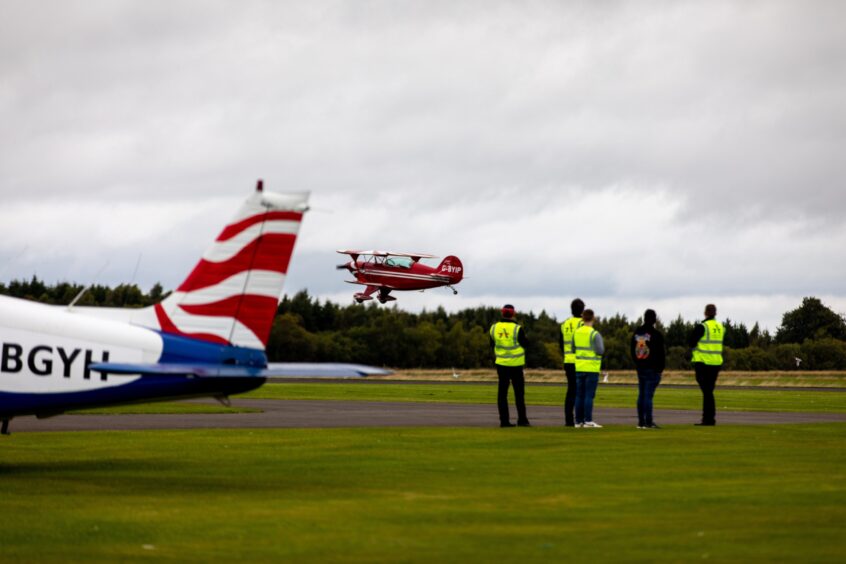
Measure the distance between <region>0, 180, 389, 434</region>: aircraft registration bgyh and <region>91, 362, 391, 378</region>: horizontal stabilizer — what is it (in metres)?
0.13

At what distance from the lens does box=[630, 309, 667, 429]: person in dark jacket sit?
81.5 ft

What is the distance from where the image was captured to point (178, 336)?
52.9ft

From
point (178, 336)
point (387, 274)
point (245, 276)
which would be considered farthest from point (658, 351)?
point (387, 274)

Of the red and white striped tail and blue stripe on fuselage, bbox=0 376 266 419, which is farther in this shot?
the red and white striped tail

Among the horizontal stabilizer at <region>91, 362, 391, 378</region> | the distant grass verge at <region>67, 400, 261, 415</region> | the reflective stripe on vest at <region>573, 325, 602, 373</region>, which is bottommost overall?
the distant grass verge at <region>67, 400, 261, 415</region>

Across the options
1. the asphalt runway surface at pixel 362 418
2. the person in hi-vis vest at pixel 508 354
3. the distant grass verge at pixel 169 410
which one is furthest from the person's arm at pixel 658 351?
the distant grass verge at pixel 169 410

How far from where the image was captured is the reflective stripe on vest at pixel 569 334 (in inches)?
995

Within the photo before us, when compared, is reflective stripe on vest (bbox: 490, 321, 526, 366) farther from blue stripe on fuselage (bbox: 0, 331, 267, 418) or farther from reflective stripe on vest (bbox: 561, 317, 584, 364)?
blue stripe on fuselage (bbox: 0, 331, 267, 418)

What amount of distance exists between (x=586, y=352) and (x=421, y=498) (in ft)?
36.2

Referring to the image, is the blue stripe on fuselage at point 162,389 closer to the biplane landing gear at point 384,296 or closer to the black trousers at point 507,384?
the black trousers at point 507,384

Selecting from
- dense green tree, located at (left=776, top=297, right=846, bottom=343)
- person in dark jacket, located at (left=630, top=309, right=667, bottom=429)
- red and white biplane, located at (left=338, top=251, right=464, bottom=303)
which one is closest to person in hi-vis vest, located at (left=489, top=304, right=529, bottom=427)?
person in dark jacket, located at (left=630, top=309, right=667, bottom=429)

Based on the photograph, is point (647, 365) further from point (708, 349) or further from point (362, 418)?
point (362, 418)

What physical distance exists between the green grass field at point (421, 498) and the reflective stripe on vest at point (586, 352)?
2.43 meters

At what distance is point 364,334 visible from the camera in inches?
5108
